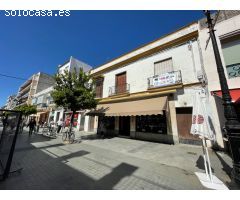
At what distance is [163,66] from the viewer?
11.0 metres

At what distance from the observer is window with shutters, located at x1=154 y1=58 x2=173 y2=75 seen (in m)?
10.6

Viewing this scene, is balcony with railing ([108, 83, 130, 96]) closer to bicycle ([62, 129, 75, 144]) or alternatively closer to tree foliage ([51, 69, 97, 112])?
tree foliage ([51, 69, 97, 112])

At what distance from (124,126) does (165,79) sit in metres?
6.24

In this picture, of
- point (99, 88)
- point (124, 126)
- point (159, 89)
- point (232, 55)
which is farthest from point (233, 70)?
point (99, 88)

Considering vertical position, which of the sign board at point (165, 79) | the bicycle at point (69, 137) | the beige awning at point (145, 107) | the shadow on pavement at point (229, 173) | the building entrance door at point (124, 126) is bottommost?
the shadow on pavement at point (229, 173)

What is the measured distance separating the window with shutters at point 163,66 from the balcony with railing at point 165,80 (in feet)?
1.90

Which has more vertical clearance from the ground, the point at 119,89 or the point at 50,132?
the point at 119,89

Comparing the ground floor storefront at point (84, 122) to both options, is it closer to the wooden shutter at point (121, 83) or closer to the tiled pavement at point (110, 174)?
the wooden shutter at point (121, 83)

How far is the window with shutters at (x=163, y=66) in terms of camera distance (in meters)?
10.6

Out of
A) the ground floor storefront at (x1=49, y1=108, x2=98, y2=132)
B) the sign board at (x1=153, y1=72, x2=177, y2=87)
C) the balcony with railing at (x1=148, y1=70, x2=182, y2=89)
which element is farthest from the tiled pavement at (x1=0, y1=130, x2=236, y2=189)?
the ground floor storefront at (x1=49, y1=108, x2=98, y2=132)

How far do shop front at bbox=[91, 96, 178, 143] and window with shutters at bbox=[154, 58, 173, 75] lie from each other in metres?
2.61

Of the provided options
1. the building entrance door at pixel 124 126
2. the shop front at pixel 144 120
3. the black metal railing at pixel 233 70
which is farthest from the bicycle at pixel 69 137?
the black metal railing at pixel 233 70

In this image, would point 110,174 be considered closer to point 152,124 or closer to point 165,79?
point 152,124

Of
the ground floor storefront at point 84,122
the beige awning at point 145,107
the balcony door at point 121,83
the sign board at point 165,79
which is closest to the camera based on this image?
the beige awning at point 145,107
